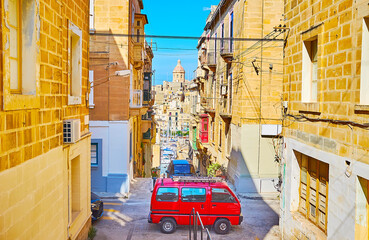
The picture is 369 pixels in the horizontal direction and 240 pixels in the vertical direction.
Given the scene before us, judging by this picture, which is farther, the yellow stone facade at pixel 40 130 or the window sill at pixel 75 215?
the window sill at pixel 75 215

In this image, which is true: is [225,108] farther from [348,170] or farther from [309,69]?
→ [348,170]

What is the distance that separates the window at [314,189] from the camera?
786cm

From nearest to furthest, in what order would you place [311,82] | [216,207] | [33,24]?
[33,24] → [311,82] → [216,207]

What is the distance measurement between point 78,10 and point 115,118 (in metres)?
8.08

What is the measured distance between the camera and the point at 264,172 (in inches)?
703

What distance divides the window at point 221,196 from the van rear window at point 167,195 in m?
1.31

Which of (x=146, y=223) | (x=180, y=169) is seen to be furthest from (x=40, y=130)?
(x=180, y=169)

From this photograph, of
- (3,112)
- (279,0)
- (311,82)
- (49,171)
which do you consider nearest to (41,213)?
(49,171)

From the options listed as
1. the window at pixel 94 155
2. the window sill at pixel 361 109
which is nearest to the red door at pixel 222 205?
the window sill at pixel 361 109

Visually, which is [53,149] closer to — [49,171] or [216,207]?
[49,171]

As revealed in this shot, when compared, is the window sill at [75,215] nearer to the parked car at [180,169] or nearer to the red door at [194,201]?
the red door at [194,201]

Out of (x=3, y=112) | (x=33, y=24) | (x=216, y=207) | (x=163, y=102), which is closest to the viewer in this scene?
(x=3, y=112)

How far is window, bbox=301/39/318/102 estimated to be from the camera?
27.8 feet

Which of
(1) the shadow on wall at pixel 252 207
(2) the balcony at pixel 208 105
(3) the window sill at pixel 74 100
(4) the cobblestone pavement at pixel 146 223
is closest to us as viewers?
(3) the window sill at pixel 74 100
